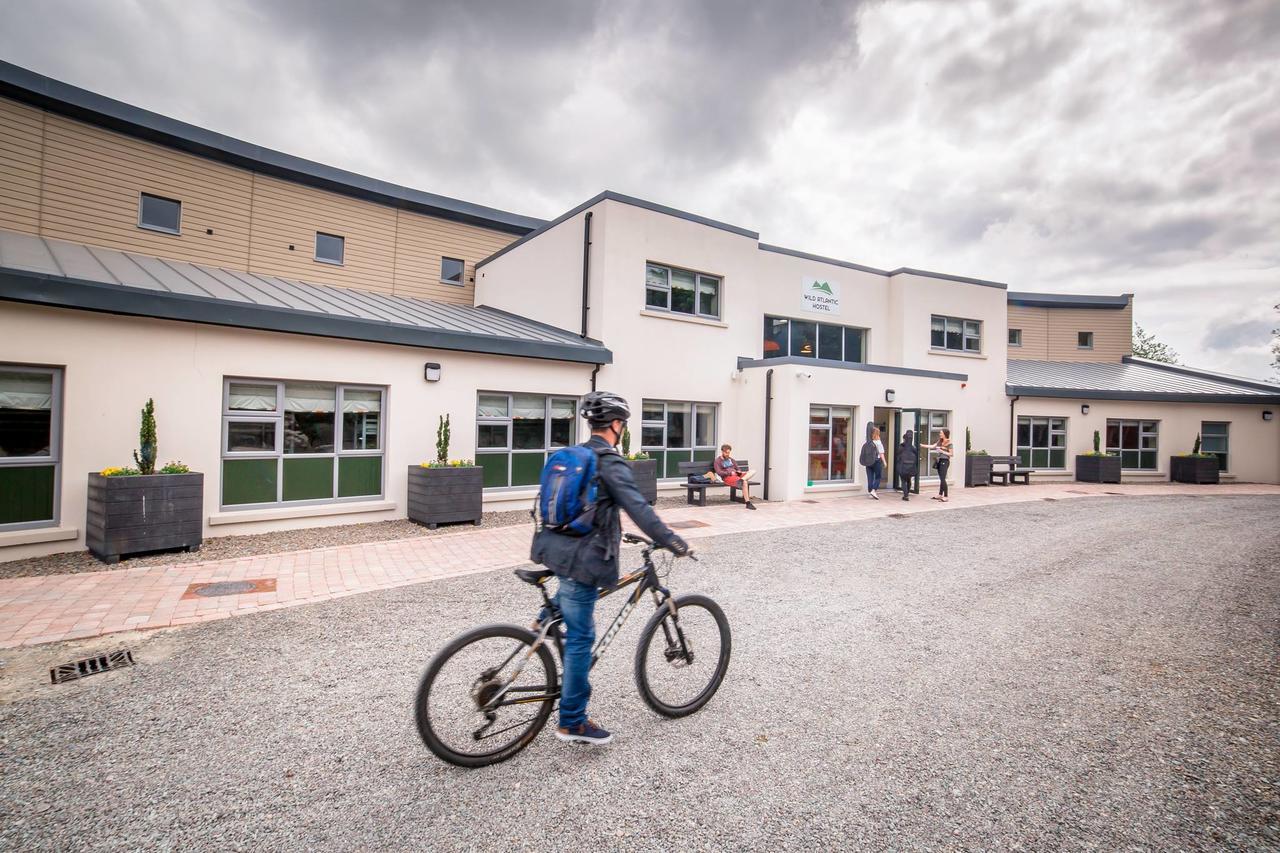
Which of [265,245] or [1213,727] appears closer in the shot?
[1213,727]

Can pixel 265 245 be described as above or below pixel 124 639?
above

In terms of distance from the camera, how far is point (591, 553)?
120 inches

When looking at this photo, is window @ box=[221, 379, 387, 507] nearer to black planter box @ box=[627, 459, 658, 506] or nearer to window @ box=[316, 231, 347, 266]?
black planter box @ box=[627, 459, 658, 506]

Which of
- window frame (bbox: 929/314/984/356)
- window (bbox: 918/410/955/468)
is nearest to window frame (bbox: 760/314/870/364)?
window frame (bbox: 929/314/984/356)

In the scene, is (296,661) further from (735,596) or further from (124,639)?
(735,596)

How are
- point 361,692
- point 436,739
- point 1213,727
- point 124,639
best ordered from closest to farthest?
1. point 436,739
2. point 1213,727
3. point 361,692
4. point 124,639

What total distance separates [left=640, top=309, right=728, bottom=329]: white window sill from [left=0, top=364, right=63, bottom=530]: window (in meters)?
10.5

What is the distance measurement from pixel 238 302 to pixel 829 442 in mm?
13684

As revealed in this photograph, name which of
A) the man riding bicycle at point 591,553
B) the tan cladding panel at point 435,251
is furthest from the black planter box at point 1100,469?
the man riding bicycle at point 591,553

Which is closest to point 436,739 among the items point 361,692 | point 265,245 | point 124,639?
point 361,692

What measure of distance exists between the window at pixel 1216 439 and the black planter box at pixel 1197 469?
1.61 metres

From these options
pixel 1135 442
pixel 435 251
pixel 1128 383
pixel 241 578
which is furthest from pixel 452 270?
pixel 1128 383

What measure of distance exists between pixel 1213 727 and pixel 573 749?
4065 millimetres

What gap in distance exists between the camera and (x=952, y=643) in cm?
501
